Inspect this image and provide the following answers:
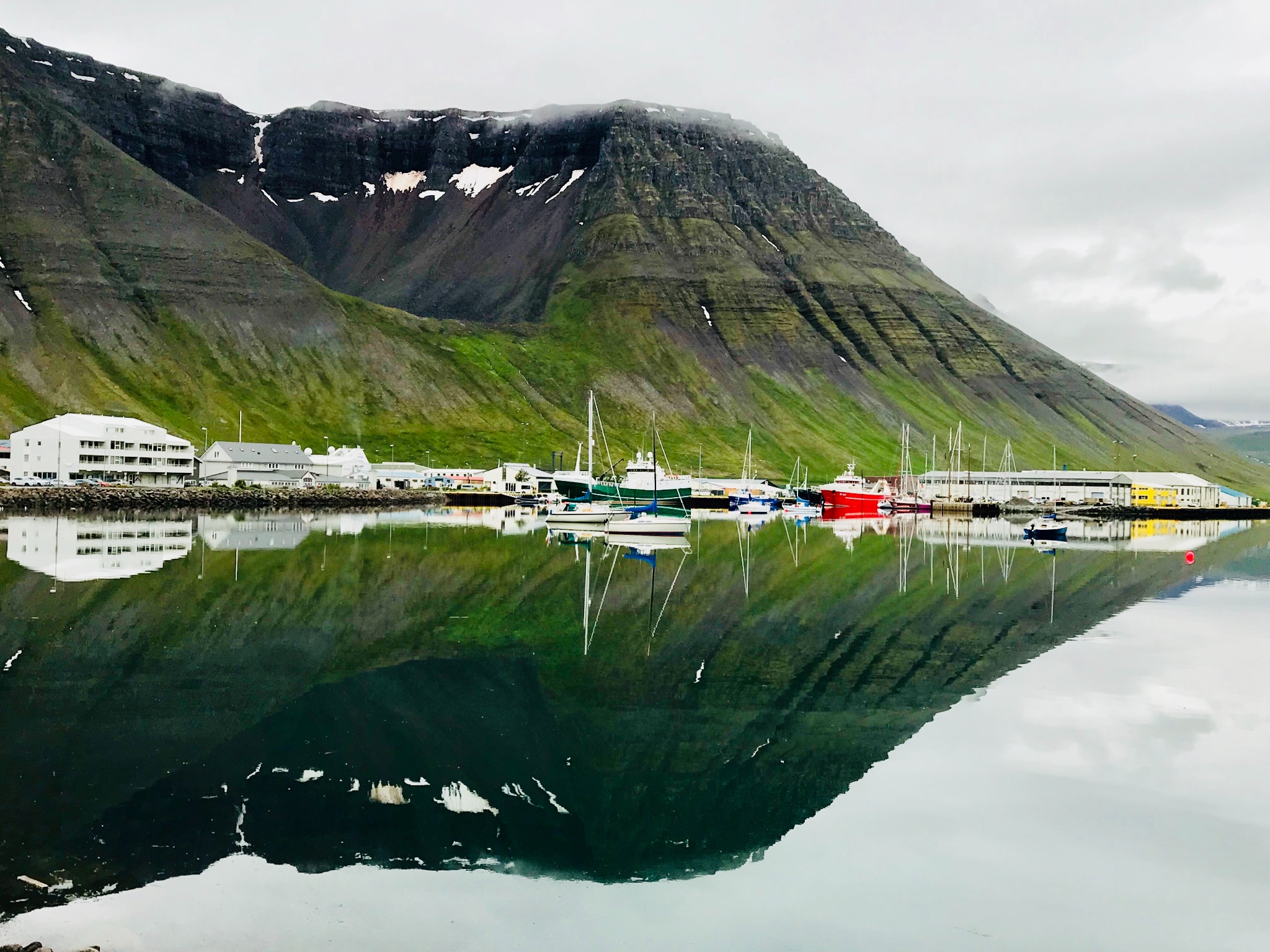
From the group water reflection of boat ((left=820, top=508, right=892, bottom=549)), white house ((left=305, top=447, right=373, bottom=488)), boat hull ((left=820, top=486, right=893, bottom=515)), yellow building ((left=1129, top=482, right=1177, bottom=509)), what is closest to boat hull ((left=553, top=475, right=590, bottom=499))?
water reflection of boat ((left=820, top=508, right=892, bottom=549))

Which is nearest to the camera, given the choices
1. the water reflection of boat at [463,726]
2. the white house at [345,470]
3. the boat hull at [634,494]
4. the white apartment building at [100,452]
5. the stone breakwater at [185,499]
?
the water reflection of boat at [463,726]

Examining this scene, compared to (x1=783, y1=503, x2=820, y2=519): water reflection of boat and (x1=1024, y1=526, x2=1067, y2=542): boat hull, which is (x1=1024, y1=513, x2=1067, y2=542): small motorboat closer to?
(x1=1024, y1=526, x2=1067, y2=542): boat hull

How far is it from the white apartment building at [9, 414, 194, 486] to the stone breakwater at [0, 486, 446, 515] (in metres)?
8.09

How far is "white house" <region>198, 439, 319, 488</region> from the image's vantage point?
462 feet

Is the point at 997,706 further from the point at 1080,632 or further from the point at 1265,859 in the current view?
the point at 1080,632

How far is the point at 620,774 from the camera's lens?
18625mm

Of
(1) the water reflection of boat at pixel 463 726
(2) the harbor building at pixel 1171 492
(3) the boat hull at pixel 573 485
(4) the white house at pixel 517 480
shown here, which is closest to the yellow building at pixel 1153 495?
(2) the harbor building at pixel 1171 492

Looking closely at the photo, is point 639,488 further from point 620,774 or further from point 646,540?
point 620,774

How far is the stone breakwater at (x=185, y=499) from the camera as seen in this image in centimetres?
10431

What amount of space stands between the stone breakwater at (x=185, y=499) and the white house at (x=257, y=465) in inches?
353

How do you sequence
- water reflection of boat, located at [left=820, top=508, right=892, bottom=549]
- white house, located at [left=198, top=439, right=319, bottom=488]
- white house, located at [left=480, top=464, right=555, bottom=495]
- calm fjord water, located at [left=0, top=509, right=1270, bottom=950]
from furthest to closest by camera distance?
white house, located at [left=480, top=464, right=555, bottom=495] → white house, located at [left=198, top=439, right=319, bottom=488] → water reflection of boat, located at [left=820, top=508, right=892, bottom=549] → calm fjord water, located at [left=0, top=509, right=1270, bottom=950]

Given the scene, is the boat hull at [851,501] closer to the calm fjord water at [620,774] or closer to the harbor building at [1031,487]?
the harbor building at [1031,487]

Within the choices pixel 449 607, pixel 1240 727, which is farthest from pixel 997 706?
pixel 449 607

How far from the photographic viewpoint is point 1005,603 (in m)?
44.7
